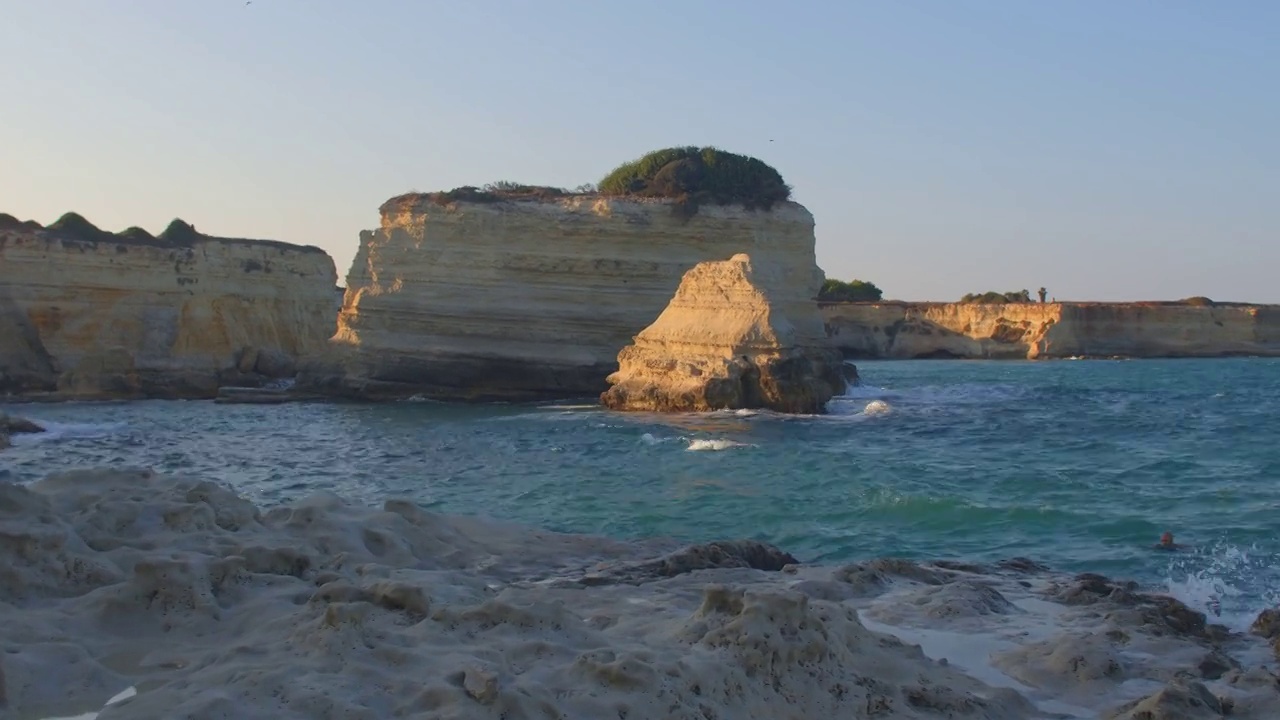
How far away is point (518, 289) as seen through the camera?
29203mm

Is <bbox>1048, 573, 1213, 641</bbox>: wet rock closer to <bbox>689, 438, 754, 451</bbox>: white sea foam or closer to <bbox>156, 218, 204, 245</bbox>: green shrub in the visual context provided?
<bbox>689, 438, 754, 451</bbox>: white sea foam

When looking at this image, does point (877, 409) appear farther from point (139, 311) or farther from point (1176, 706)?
point (139, 311)

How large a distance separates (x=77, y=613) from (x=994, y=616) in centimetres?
481

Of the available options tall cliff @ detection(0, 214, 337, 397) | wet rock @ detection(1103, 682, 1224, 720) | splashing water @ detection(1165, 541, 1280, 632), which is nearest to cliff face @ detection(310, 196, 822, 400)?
tall cliff @ detection(0, 214, 337, 397)

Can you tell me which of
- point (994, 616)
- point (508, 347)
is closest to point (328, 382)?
point (508, 347)

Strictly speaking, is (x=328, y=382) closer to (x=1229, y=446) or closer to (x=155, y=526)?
(x=1229, y=446)

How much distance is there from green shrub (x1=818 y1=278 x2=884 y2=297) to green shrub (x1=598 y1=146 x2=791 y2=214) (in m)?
41.3

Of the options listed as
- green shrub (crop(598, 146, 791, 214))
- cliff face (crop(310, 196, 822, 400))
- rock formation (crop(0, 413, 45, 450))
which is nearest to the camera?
rock formation (crop(0, 413, 45, 450))

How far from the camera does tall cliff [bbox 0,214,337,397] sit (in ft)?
96.1

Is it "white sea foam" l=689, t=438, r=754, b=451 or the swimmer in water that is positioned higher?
the swimmer in water

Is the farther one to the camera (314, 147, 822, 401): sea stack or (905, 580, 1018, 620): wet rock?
(314, 147, 822, 401): sea stack

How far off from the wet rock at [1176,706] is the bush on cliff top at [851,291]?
71.3 m

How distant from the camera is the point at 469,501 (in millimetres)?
11672

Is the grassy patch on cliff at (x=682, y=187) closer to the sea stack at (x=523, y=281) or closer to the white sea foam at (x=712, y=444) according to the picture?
the sea stack at (x=523, y=281)
